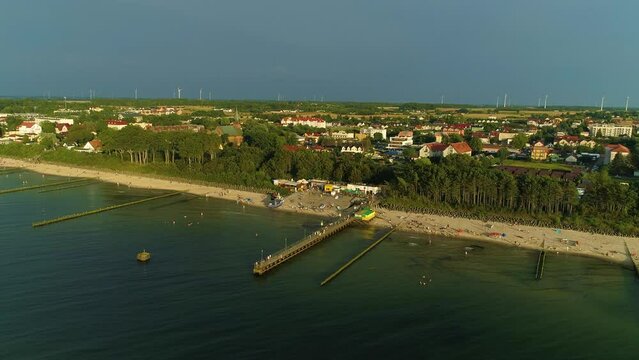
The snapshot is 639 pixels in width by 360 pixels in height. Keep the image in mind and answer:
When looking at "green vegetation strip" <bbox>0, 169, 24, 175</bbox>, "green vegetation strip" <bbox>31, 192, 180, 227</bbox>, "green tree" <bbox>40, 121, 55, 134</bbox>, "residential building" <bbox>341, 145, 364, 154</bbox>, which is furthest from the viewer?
"green tree" <bbox>40, 121, 55, 134</bbox>

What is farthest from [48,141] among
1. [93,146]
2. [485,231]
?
[485,231]

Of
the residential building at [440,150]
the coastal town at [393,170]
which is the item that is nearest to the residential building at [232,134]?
the coastal town at [393,170]

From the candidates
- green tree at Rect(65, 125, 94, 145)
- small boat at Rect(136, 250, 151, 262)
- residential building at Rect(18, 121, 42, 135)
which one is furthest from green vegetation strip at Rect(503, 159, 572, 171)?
residential building at Rect(18, 121, 42, 135)

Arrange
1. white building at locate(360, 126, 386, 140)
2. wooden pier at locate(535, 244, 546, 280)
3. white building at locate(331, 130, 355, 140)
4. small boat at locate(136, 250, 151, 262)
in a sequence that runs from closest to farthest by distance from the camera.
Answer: wooden pier at locate(535, 244, 546, 280) → small boat at locate(136, 250, 151, 262) → white building at locate(331, 130, 355, 140) → white building at locate(360, 126, 386, 140)

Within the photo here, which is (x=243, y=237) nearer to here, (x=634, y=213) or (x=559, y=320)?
(x=559, y=320)

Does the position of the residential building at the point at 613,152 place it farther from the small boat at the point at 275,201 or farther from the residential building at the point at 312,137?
the small boat at the point at 275,201

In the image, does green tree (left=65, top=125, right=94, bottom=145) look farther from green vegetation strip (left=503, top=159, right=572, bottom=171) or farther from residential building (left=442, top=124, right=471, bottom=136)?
residential building (left=442, top=124, right=471, bottom=136)
